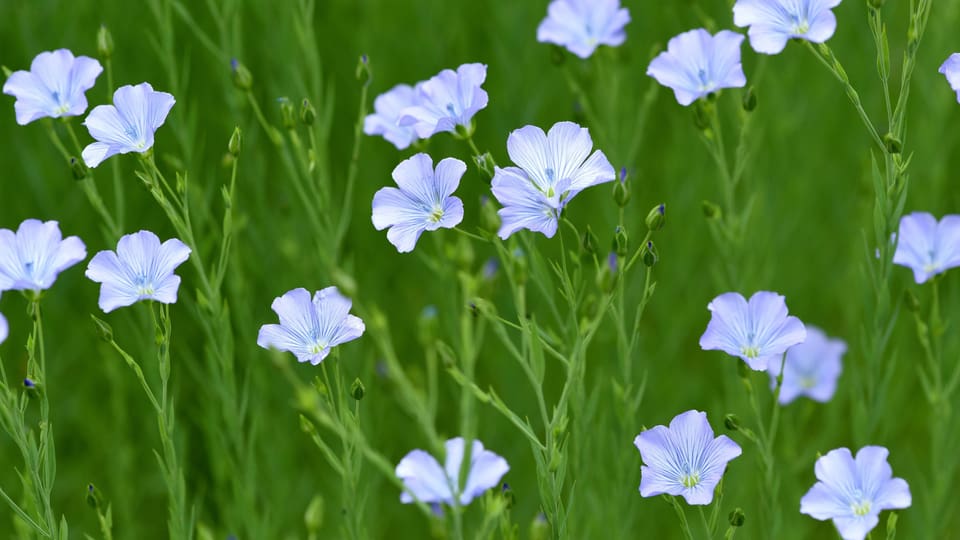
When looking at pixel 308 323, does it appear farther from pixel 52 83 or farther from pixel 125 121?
pixel 52 83

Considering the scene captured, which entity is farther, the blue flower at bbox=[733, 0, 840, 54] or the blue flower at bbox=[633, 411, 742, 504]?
the blue flower at bbox=[733, 0, 840, 54]

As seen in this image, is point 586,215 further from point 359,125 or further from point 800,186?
point 359,125

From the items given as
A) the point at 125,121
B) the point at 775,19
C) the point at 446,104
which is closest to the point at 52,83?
the point at 125,121

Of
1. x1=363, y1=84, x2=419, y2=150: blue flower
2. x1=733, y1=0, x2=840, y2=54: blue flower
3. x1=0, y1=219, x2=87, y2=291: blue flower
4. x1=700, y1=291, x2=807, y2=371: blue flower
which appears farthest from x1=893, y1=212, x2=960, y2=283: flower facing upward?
x1=0, y1=219, x2=87, y2=291: blue flower

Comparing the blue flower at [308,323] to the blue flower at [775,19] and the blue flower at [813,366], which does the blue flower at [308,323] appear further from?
the blue flower at [813,366]

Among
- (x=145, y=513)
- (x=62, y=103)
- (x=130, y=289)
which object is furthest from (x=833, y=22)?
(x=145, y=513)

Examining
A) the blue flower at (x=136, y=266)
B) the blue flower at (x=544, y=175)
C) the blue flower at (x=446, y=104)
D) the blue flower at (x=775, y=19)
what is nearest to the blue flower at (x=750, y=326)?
the blue flower at (x=544, y=175)

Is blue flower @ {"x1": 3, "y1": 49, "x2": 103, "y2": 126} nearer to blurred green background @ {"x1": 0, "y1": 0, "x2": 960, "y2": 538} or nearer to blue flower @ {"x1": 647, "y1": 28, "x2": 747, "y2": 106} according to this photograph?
blurred green background @ {"x1": 0, "y1": 0, "x2": 960, "y2": 538}
